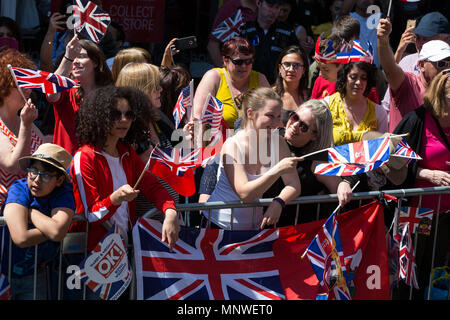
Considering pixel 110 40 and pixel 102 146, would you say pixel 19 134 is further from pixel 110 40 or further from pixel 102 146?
pixel 110 40

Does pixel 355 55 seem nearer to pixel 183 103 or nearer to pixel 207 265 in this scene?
pixel 183 103

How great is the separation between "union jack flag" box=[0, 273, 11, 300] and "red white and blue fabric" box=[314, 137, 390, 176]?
2098 millimetres

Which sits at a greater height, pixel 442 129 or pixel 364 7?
pixel 364 7

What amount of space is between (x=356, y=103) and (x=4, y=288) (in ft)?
11.2

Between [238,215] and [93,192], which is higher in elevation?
[93,192]

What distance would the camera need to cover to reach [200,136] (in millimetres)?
5984

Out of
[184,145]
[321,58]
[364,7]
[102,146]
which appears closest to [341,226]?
[184,145]

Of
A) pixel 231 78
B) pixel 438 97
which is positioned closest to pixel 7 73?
pixel 231 78

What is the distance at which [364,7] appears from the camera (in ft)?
30.9

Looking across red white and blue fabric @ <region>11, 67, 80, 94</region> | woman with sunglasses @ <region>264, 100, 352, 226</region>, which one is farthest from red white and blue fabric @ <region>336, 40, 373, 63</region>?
red white and blue fabric @ <region>11, 67, 80, 94</region>

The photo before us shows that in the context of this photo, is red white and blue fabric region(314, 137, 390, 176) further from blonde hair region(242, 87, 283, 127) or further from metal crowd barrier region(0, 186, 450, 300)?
blonde hair region(242, 87, 283, 127)

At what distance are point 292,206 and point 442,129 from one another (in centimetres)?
149

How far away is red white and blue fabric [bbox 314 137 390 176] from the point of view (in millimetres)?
5309

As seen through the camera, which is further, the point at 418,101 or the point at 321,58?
the point at 321,58
